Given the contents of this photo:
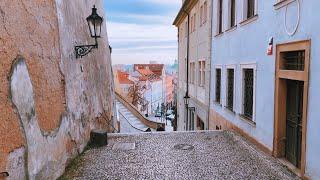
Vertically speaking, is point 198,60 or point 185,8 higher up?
point 185,8

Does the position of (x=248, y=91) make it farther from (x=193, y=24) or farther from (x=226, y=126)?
(x=193, y=24)

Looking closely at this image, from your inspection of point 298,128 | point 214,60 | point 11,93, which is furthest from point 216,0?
point 11,93

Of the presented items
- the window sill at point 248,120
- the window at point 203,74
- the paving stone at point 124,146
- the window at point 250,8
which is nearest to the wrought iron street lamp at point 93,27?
the paving stone at point 124,146

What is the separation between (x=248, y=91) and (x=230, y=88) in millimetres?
2332

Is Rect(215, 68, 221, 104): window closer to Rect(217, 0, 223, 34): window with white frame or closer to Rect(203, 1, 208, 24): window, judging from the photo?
Rect(217, 0, 223, 34): window with white frame

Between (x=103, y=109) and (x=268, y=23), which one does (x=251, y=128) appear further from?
(x=103, y=109)

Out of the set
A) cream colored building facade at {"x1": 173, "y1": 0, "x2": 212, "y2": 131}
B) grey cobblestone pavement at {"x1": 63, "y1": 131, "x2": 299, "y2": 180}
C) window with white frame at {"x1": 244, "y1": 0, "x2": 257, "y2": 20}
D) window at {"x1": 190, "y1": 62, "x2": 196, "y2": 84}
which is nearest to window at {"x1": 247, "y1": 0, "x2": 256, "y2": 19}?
window with white frame at {"x1": 244, "y1": 0, "x2": 257, "y2": 20}

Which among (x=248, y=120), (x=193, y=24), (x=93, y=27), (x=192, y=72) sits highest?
(x=193, y=24)

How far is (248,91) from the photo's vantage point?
1100 cm

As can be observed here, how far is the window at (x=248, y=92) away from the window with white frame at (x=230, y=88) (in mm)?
1379

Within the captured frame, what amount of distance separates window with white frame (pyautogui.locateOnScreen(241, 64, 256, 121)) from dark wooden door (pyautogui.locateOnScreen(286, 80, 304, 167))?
Answer: 1.96 metres

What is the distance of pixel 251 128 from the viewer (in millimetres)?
10312

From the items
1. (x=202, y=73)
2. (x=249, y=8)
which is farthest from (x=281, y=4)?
(x=202, y=73)

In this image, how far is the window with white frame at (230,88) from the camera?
1292 centimetres
